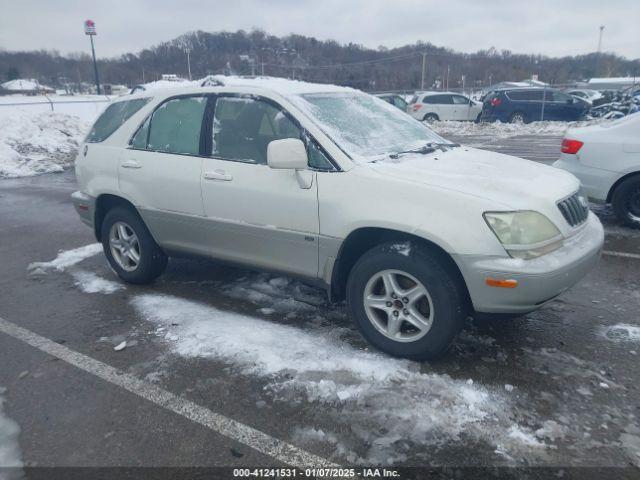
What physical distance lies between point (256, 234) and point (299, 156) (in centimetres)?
77

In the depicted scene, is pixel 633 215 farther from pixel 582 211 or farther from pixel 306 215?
Answer: pixel 306 215

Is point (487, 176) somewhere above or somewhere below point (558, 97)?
below

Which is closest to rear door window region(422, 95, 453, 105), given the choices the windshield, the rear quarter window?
the windshield

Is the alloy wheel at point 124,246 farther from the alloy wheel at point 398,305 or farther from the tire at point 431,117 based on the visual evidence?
the tire at point 431,117

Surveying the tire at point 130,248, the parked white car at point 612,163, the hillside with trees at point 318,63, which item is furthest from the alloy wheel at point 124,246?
the hillside with trees at point 318,63

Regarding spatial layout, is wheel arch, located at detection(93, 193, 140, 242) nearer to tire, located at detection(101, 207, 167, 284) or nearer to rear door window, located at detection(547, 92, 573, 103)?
tire, located at detection(101, 207, 167, 284)

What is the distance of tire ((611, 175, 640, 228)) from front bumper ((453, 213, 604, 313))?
350cm

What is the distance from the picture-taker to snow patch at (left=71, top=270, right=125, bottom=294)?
471 cm

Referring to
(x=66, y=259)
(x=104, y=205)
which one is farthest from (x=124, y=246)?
(x=66, y=259)

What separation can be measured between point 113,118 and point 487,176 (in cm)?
350

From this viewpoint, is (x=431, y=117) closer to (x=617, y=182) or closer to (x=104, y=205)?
(x=617, y=182)

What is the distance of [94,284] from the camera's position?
486cm

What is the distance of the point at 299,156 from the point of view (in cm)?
326

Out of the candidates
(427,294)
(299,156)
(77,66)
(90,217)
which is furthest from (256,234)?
(77,66)
